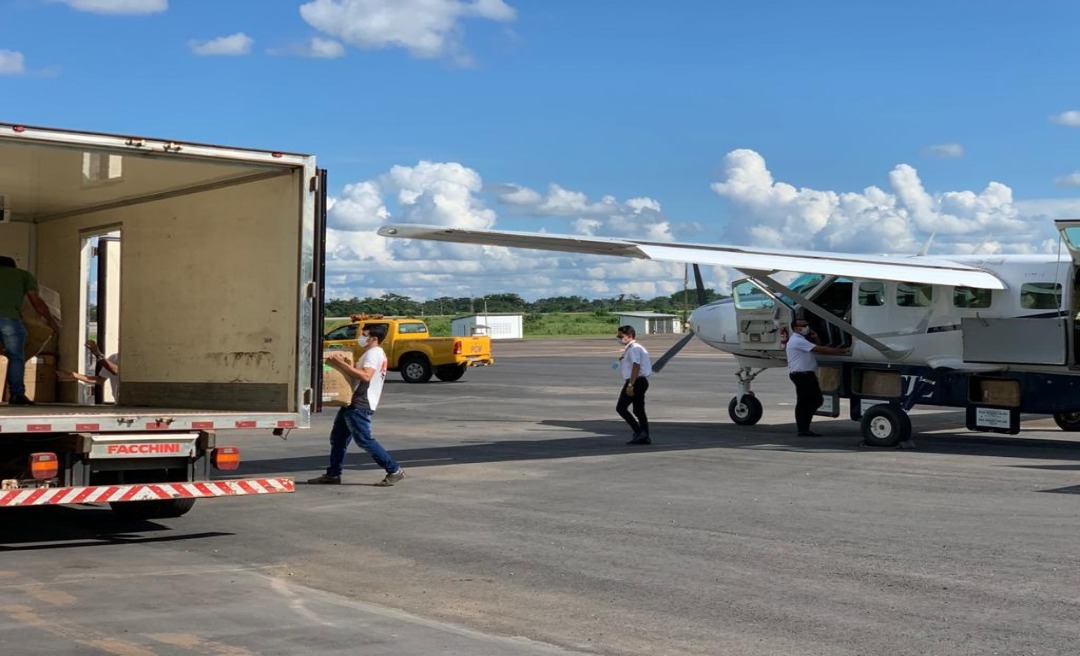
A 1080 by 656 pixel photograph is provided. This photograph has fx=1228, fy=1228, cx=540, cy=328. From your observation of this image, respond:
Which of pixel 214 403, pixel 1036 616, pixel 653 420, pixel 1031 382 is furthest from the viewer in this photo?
pixel 653 420

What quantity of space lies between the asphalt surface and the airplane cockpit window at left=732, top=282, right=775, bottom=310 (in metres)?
3.53

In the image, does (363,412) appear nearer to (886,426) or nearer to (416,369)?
(886,426)

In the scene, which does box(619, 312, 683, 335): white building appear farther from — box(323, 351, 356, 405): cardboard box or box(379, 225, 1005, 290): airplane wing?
box(323, 351, 356, 405): cardboard box

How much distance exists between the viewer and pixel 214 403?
11.4m

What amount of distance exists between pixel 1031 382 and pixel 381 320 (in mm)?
21838

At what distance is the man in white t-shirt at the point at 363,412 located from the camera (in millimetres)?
12430

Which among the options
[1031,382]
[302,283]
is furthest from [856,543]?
[1031,382]

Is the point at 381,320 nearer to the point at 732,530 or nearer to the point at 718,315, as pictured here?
the point at 718,315

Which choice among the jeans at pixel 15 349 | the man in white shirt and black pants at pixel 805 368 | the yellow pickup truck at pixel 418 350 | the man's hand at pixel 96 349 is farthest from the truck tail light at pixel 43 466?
the yellow pickup truck at pixel 418 350

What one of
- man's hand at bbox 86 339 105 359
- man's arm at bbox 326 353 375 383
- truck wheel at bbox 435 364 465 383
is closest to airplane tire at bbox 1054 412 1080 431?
man's arm at bbox 326 353 375 383

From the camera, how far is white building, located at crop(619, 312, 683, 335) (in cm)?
10400

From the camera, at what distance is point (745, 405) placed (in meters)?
19.7

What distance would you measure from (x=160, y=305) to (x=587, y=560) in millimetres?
5531

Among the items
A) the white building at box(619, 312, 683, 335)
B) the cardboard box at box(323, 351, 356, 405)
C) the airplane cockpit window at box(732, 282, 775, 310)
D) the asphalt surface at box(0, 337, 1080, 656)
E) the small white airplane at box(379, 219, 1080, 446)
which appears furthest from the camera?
the white building at box(619, 312, 683, 335)
